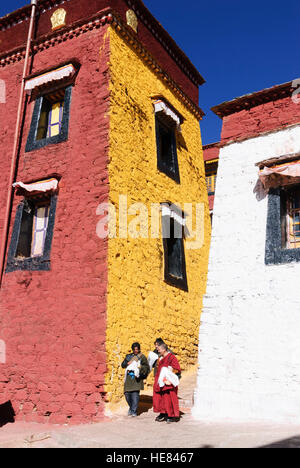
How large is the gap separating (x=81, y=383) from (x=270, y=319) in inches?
125

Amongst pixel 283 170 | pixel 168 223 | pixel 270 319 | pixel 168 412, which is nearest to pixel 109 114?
pixel 168 223

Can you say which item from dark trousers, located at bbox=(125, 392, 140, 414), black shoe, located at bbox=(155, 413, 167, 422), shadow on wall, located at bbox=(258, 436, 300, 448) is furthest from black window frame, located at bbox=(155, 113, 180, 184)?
shadow on wall, located at bbox=(258, 436, 300, 448)

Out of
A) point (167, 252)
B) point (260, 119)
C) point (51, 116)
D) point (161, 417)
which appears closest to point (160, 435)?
point (161, 417)

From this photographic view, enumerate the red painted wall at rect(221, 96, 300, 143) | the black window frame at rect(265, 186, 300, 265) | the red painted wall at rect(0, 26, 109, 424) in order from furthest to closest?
→ the red painted wall at rect(221, 96, 300, 143)
the red painted wall at rect(0, 26, 109, 424)
the black window frame at rect(265, 186, 300, 265)

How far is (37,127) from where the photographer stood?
32.1 feet

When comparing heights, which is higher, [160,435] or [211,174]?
[211,174]

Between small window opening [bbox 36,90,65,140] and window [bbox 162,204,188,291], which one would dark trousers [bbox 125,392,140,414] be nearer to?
window [bbox 162,204,188,291]

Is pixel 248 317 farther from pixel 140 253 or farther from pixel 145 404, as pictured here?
pixel 140 253

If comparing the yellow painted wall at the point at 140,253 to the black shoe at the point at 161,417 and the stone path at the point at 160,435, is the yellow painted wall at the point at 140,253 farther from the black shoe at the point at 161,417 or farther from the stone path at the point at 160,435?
the stone path at the point at 160,435

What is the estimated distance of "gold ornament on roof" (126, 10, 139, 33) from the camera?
10258 mm

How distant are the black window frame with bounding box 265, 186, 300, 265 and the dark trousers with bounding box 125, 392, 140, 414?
288 centimetres

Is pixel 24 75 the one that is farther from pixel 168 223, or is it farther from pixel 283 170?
pixel 283 170

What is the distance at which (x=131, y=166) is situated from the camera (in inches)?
357

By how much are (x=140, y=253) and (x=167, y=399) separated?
314cm
